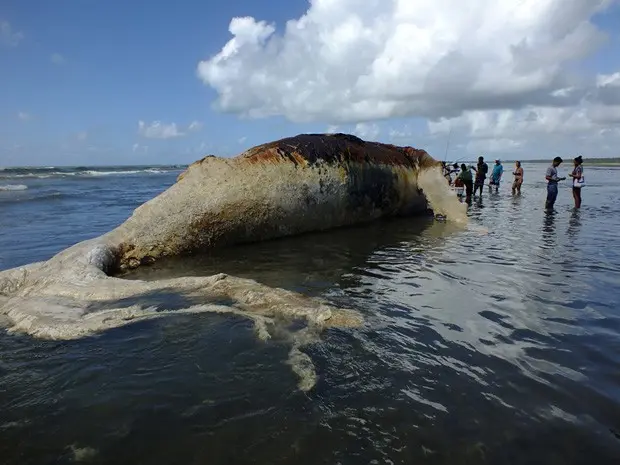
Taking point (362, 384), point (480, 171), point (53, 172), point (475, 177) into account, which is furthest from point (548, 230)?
point (53, 172)

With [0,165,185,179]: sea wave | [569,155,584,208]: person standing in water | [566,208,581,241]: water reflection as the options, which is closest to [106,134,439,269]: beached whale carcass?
[566,208,581,241]: water reflection

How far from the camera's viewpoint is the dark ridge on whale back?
29.7ft

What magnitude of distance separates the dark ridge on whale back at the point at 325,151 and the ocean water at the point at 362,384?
146 inches

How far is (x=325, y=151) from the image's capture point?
9789mm

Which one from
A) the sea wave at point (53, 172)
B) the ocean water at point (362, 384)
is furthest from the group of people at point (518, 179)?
the sea wave at point (53, 172)

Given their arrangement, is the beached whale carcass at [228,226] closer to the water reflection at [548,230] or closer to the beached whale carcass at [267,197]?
the beached whale carcass at [267,197]

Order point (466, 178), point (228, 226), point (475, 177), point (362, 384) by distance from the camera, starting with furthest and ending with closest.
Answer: point (475, 177)
point (466, 178)
point (228, 226)
point (362, 384)

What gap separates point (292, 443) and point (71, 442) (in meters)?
1.32

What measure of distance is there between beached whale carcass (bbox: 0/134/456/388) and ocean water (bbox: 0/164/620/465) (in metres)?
0.34

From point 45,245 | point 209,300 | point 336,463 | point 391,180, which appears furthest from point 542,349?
point 45,245

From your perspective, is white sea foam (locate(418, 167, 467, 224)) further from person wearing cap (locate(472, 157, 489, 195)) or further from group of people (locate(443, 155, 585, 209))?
person wearing cap (locate(472, 157, 489, 195))

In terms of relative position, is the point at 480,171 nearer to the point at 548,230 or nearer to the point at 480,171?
the point at 480,171

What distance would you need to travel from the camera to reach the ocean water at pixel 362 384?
2.58 meters

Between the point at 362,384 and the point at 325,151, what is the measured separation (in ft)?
23.5
